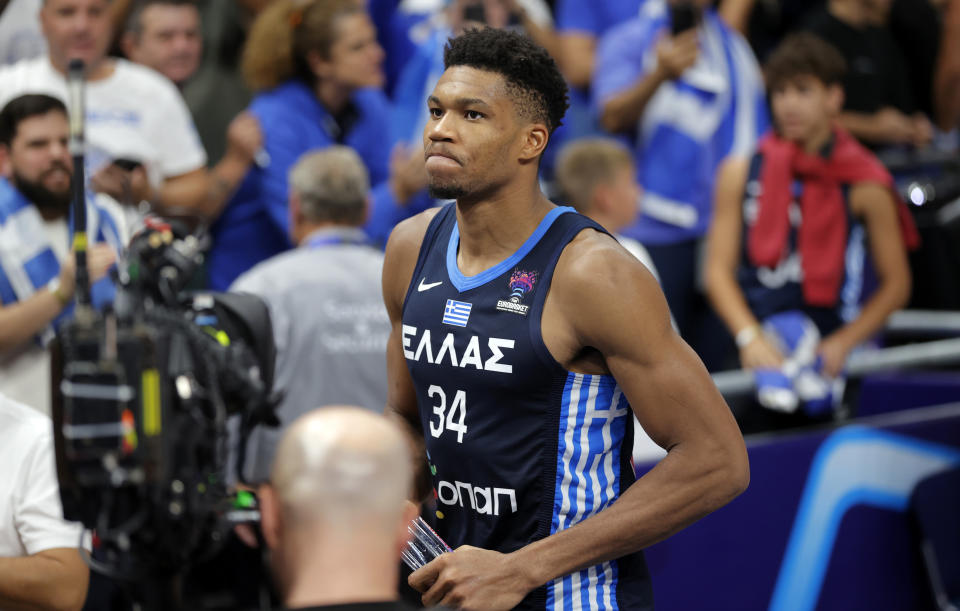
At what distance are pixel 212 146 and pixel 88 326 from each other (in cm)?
370

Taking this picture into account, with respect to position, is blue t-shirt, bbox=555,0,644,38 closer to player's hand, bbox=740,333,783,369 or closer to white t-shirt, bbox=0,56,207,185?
player's hand, bbox=740,333,783,369

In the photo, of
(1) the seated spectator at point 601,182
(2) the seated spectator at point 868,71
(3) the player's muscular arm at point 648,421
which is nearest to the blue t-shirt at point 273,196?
(1) the seated spectator at point 601,182

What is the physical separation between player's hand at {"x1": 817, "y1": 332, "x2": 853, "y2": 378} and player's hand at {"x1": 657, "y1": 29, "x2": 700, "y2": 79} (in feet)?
5.06

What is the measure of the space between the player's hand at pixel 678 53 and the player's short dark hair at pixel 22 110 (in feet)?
9.53

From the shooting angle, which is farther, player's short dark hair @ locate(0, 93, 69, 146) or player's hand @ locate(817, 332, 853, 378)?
player's hand @ locate(817, 332, 853, 378)

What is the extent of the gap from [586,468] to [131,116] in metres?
2.89

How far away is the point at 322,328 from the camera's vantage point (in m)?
4.43

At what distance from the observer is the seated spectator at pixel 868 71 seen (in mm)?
7215

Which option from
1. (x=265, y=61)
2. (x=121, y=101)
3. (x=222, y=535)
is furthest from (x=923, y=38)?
(x=222, y=535)

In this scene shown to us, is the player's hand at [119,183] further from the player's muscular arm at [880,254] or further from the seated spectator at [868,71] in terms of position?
the seated spectator at [868,71]

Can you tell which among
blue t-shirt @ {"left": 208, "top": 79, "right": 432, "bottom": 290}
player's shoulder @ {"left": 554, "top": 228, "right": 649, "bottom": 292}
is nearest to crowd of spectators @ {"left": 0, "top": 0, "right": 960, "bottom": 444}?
blue t-shirt @ {"left": 208, "top": 79, "right": 432, "bottom": 290}

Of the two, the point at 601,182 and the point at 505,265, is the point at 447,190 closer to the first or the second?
the point at 505,265

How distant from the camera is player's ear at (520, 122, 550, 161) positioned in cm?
286

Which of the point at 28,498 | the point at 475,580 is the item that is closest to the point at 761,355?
the point at 475,580
